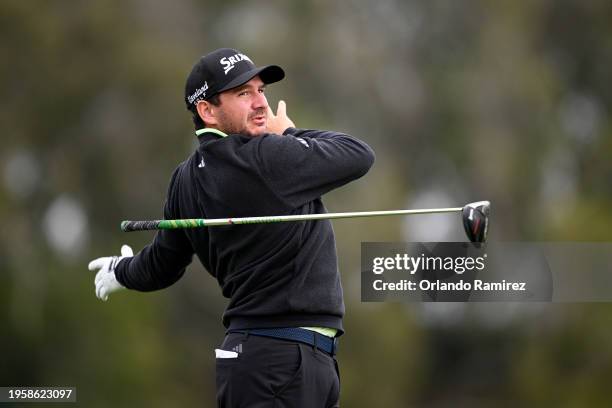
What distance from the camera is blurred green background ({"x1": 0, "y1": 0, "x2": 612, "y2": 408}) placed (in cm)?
2494

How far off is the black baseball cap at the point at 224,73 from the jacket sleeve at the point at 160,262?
0.55 meters

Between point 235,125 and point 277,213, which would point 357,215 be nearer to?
point 277,213

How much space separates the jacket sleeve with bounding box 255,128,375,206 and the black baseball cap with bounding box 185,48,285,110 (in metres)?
0.40

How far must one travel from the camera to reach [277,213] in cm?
684

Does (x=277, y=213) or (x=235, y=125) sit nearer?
(x=277, y=213)

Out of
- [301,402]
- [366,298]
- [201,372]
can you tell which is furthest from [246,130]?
[201,372]

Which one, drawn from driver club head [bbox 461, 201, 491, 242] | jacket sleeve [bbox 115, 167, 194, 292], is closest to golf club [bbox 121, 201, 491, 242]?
driver club head [bbox 461, 201, 491, 242]

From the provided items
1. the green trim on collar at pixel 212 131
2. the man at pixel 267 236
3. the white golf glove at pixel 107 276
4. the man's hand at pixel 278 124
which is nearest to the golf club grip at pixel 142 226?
the man at pixel 267 236

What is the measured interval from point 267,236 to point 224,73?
2.96 ft

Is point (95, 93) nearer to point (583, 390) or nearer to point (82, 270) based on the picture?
point (82, 270)

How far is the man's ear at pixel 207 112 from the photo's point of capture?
7156 mm

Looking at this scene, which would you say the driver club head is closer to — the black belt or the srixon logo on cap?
the black belt

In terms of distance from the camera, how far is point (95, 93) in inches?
1043

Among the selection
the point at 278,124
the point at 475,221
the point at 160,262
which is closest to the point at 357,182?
the point at 160,262
